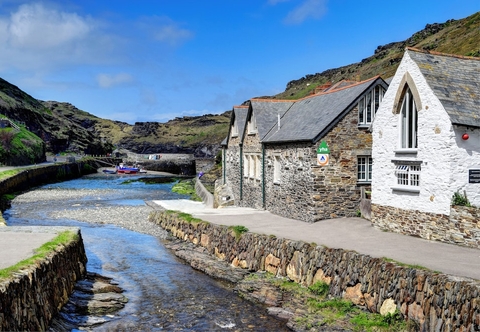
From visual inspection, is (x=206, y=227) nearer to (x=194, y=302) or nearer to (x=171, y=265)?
(x=171, y=265)

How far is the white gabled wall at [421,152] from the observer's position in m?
14.9

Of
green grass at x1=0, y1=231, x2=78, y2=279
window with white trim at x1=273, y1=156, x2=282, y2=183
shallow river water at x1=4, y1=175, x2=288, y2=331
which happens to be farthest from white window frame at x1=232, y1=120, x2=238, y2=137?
green grass at x1=0, y1=231, x2=78, y2=279

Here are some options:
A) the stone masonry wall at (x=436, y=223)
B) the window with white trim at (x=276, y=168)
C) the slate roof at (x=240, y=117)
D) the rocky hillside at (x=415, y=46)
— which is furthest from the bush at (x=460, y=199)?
the rocky hillside at (x=415, y=46)

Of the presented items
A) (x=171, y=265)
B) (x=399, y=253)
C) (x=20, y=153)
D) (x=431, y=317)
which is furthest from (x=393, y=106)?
(x=20, y=153)

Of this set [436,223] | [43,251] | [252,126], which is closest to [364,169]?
[436,223]

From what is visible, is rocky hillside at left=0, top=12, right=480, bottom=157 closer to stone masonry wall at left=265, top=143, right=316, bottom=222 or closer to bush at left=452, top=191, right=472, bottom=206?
stone masonry wall at left=265, top=143, right=316, bottom=222

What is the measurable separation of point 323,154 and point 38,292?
14.0 metres

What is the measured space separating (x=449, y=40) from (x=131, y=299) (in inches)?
3987

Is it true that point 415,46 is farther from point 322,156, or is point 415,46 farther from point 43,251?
point 43,251

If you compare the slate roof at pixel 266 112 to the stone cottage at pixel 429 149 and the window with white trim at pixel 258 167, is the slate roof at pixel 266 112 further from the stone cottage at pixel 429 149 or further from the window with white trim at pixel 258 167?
the stone cottage at pixel 429 149

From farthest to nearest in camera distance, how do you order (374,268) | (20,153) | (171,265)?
(20,153) → (171,265) → (374,268)

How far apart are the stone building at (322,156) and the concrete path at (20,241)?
1078cm

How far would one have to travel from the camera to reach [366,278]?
12211 mm

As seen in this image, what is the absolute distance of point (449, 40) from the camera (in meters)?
98.6
